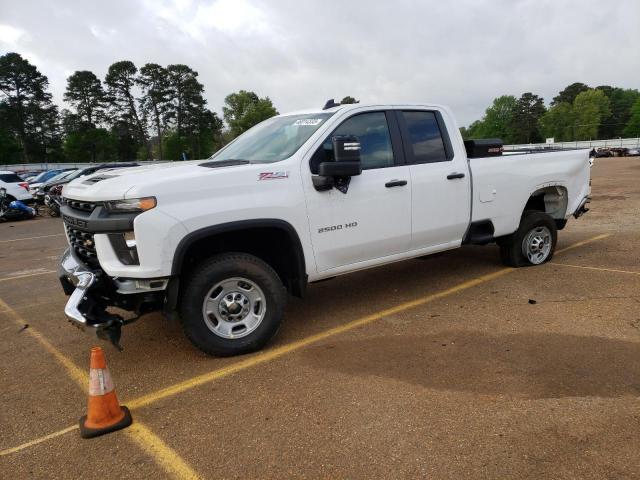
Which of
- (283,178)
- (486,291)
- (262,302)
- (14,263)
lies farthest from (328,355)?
(14,263)

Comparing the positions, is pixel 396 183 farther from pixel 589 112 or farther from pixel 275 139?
pixel 589 112

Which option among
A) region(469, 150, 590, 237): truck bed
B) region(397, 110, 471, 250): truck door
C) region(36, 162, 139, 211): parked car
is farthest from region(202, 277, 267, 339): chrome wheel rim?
region(36, 162, 139, 211): parked car

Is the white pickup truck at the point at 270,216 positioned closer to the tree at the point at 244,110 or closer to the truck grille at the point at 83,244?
the truck grille at the point at 83,244

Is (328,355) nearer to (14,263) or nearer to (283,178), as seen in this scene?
(283,178)

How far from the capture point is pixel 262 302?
4.09m

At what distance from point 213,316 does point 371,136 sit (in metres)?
2.26

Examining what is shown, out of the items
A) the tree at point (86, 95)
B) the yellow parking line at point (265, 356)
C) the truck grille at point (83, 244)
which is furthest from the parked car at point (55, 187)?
the tree at point (86, 95)

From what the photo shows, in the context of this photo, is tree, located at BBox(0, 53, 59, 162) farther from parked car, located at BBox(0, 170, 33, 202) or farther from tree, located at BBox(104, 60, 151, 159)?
parked car, located at BBox(0, 170, 33, 202)

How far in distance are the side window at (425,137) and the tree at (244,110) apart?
87182mm

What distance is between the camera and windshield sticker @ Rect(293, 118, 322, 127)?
4.60 metres

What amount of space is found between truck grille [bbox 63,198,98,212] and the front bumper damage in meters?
0.45

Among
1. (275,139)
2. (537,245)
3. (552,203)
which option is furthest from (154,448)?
(552,203)

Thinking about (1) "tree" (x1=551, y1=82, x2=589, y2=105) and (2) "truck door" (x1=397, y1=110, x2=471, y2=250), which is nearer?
(2) "truck door" (x1=397, y1=110, x2=471, y2=250)

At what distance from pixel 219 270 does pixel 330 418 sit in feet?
4.65
